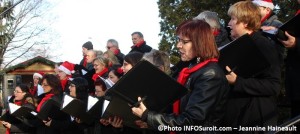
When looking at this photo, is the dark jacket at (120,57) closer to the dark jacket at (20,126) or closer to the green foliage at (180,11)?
the dark jacket at (20,126)

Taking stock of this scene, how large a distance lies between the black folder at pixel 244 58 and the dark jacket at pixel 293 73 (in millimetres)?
349

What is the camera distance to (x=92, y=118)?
5578 millimetres

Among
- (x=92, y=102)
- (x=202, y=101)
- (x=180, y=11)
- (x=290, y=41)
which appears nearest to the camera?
(x=202, y=101)

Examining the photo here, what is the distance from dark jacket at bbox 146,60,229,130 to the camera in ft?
9.99

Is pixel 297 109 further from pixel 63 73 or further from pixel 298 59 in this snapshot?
pixel 63 73

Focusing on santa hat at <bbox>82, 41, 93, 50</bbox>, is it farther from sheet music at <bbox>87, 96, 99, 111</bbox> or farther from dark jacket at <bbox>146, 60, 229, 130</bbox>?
dark jacket at <bbox>146, 60, 229, 130</bbox>

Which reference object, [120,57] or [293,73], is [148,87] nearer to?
[293,73]

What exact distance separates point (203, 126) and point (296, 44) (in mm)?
1241

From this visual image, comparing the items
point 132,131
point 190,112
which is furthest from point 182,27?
point 132,131

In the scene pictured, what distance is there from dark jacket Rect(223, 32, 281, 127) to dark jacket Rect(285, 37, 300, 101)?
0.16 meters

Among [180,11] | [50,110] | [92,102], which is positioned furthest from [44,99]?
[180,11]

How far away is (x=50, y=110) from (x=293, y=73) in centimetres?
379

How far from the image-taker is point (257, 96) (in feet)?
12.6

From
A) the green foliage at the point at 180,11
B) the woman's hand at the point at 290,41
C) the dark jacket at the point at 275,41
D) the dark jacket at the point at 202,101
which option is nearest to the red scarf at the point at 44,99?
the dark jacket at the point at 275,41
